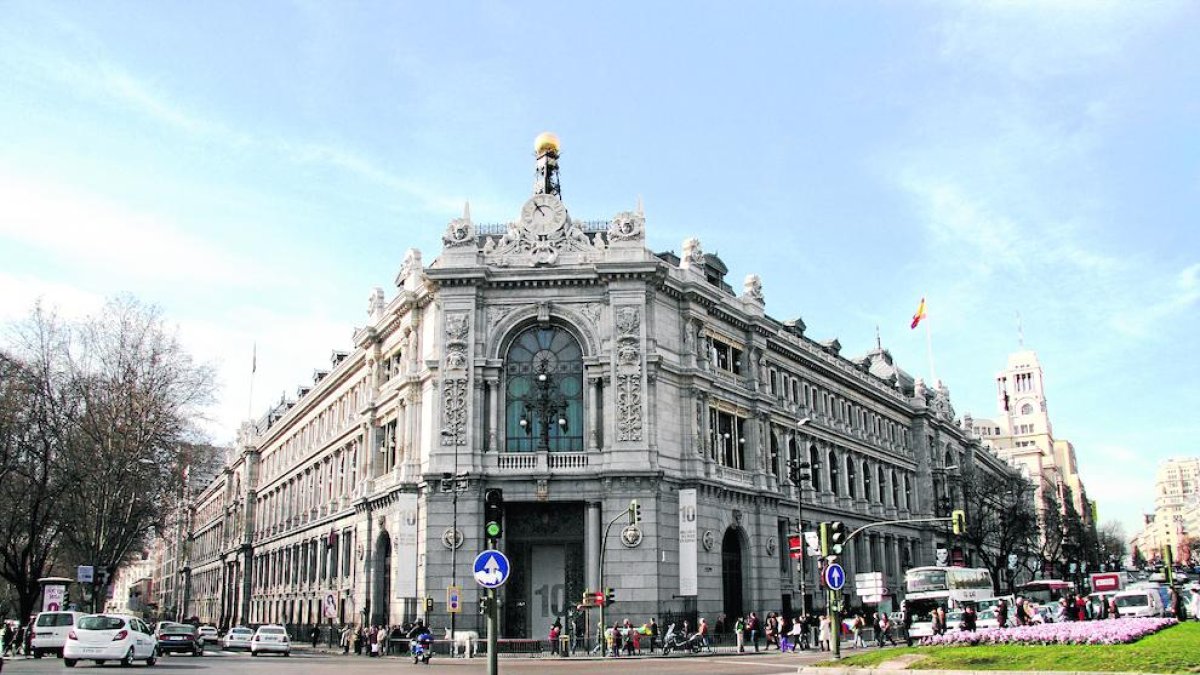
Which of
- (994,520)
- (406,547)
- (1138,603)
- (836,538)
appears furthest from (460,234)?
(994,520)

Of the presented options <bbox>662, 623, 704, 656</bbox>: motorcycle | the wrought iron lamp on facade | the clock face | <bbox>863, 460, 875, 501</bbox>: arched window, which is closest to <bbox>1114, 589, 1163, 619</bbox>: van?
<bbox>662, 623, 704, 656</bbox>: motorcycle

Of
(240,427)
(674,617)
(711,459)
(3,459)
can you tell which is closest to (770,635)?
(674,617)

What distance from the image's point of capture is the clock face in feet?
170

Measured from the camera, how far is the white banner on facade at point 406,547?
160 feet

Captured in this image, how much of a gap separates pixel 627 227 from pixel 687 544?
15.7 metres

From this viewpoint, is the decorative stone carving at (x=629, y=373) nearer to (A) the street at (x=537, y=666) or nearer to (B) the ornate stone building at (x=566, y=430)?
(B) the ornate stone building at (x=566, y=430)

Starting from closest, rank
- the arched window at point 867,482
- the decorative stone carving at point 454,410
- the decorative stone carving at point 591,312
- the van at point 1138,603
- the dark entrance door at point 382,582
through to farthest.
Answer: the van at point 1138,603 → the decorative stone carving at point 454,410 → the decorative stone carving at point 591,312 → the dark entrance door at point 382,582 → the arched window at point 867,482

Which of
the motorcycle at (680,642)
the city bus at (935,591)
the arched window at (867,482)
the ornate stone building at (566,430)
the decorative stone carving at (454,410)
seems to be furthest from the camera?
the arched window at (867,482)

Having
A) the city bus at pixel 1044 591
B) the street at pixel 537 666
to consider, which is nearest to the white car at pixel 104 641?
the street at pixel 537 666

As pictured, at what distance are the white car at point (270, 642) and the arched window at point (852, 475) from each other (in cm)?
4100

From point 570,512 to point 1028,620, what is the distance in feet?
65.9

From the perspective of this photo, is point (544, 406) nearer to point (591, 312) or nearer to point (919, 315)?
point (591, 312)

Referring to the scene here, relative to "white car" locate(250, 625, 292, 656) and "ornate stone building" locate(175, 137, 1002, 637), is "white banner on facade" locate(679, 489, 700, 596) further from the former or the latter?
"white car" locate(250, 625, 292, 656)

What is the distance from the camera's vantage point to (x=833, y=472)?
240ft
